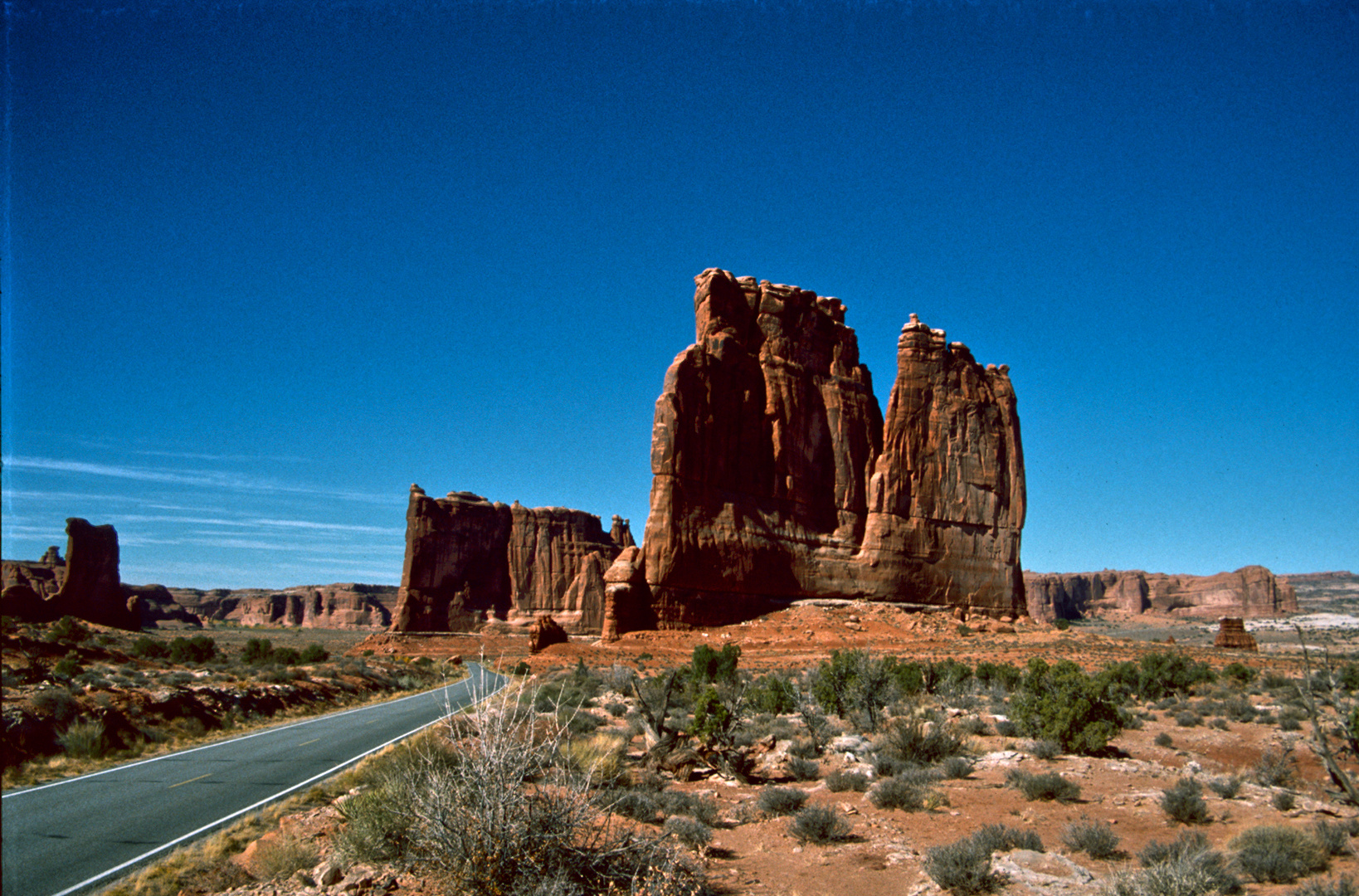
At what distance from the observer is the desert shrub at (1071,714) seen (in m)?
12.8

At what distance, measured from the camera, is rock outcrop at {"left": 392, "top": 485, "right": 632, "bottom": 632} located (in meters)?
81.0

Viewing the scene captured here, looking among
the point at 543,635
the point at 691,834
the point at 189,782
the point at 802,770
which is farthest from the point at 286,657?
the point at 691,834

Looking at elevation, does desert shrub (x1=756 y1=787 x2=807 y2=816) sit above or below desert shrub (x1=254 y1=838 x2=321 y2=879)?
below

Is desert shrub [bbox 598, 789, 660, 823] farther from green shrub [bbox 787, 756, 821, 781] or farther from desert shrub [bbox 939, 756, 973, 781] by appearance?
desert shrub [bbox 939, 756, 973, 781]

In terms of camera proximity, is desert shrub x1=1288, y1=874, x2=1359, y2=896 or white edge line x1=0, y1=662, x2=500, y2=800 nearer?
desert shrub x1=1288, y1=874, x2=1359, y2=896

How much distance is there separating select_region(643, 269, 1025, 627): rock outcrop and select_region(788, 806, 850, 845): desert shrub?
35.3 m

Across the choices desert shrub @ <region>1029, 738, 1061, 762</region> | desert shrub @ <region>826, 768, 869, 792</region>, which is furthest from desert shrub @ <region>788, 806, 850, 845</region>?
desert shrub @ <region>1029, 738, 1061, 762</region>

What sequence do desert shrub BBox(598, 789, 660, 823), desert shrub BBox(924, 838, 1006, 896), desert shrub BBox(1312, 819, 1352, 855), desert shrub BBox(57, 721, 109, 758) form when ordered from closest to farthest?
desert shrub BBox(924, 838, 1006, 896), desert shrub BBox(1312, 819, 1352, 855), desert shrub BBox(598, 789, 660, 823), desert shrub BBox(57, 721, 109, 758)

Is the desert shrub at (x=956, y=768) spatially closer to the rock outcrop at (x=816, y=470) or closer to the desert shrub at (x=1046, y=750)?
the desert shrub at (x=1046, y=750)

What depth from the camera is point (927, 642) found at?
41062mm

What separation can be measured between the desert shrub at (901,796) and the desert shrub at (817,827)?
143 centimetres

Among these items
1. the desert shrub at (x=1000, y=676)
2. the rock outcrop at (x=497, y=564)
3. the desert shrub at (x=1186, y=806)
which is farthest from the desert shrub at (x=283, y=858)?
the rock outcrop at (x=497, y=564)

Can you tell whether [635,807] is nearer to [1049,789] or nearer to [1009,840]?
[1009,840]

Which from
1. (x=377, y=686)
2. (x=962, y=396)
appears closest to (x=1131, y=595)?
(x=962, y=396)
